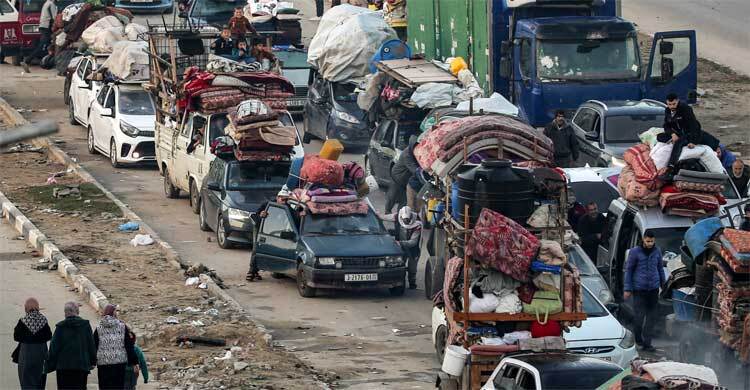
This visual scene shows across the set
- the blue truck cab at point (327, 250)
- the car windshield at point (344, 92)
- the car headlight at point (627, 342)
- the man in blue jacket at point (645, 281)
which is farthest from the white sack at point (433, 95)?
the car headlight at point (627, 342)

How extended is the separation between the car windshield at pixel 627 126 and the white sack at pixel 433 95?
3.11 metres

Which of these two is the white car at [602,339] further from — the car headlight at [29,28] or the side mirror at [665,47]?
the car headlight at [29,28]

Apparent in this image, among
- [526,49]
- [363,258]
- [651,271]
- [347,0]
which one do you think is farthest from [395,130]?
[347,0]

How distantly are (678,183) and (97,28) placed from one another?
748 inches

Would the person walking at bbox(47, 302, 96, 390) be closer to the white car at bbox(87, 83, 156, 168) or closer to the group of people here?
the group of people

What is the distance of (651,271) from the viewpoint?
1919 centimetres

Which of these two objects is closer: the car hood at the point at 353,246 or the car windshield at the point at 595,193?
the car hood at the point at 353,246

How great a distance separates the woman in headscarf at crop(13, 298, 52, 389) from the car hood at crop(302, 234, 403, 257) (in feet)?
19.9

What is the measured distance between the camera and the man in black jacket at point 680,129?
2038 centimetres

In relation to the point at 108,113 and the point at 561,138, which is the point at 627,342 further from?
the point at 108,113

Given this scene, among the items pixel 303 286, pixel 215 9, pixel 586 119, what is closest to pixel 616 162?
pixel 586 119

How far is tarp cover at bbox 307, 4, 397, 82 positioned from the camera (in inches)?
1305

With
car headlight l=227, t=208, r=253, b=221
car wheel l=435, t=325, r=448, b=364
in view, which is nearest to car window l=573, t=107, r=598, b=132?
car headlight l=227, t=208, r=253, b=221

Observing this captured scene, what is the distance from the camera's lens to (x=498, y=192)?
17516mm
